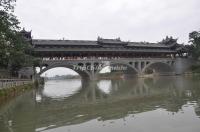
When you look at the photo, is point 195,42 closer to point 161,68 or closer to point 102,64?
point 161,68

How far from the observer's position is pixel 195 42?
252 feet

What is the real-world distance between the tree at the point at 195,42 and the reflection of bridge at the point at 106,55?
460cm

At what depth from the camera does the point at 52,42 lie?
65.8 m

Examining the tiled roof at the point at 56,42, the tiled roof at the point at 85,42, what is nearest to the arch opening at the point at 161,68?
the tiled roof at the point at 85,42

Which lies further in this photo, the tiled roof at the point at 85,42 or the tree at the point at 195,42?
the tree at the point at 195,42

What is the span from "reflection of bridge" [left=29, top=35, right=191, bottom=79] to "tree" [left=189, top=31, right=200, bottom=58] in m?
4.60

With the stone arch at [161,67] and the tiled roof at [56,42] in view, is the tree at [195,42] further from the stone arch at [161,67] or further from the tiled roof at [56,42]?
the tiled roof at [56,42]

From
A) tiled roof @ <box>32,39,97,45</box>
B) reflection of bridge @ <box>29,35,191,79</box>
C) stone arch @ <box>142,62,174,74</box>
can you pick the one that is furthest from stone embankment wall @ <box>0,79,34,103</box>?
stone arch @ <box>142,62,174,74</box>

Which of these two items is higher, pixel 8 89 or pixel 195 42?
pixel 195 42

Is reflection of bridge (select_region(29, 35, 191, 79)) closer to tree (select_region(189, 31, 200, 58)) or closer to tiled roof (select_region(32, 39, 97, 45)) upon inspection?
tiled roof (select_region(32, 39, 97, 45))

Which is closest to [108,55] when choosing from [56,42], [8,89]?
[56,42]

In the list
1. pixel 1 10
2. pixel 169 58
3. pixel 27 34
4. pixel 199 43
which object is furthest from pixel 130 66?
pixel 1 10

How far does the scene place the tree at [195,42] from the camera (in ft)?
245

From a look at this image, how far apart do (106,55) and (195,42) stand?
2734 centimetres
